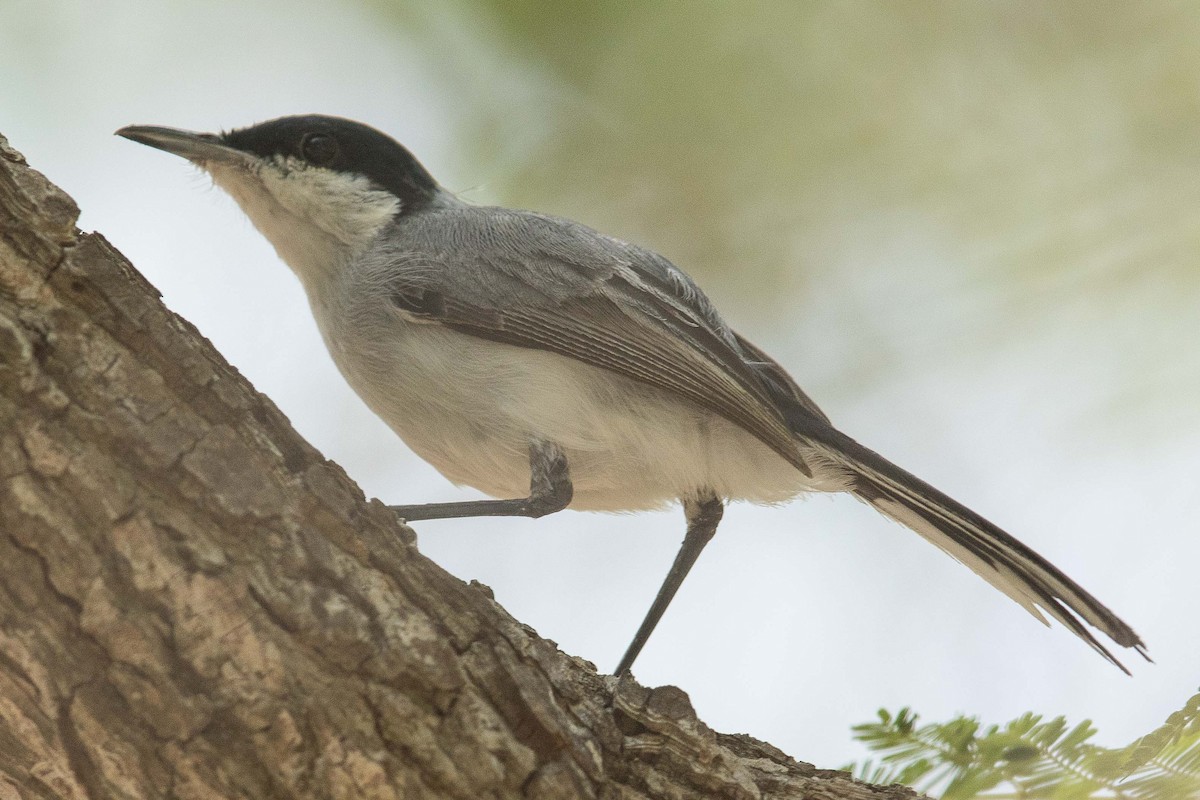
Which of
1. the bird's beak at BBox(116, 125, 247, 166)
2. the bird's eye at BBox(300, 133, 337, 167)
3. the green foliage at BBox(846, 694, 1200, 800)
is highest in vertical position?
the bird's eye at BBox(300, 133, 337, 167)

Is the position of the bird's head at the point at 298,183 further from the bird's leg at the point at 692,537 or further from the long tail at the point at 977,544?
the long tail at the point at 977,544

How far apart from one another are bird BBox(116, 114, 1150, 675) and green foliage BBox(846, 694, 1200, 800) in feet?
2.81

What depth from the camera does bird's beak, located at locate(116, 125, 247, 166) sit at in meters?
3.44

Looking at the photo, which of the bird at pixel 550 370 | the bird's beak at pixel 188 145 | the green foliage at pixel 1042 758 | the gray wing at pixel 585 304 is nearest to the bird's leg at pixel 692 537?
the bird at pixel 550 370

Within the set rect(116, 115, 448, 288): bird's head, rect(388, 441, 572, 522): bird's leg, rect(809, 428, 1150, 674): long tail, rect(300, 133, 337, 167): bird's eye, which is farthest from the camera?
rect(300, 133, 337, 167): bird's eye

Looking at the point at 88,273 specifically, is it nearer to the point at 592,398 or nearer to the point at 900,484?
the point at 592,398

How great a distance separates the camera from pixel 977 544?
305cm

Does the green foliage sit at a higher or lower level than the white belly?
lower

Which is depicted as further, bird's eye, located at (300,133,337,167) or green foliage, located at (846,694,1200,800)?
bird's eye, located at (300,133,337,167)

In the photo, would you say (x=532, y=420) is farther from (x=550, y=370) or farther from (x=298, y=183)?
(x=298, y=183)

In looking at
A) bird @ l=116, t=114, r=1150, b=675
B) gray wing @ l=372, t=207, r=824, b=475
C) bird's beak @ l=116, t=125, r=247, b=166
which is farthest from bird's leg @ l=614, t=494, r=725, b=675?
bird's beak @ l=116, t=125, r=247, b=166

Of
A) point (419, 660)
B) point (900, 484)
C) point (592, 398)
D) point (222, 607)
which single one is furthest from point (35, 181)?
point (900, 484)

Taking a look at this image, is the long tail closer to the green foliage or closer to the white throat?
A: the green foliage

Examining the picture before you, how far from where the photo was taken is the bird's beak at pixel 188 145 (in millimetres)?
3439
